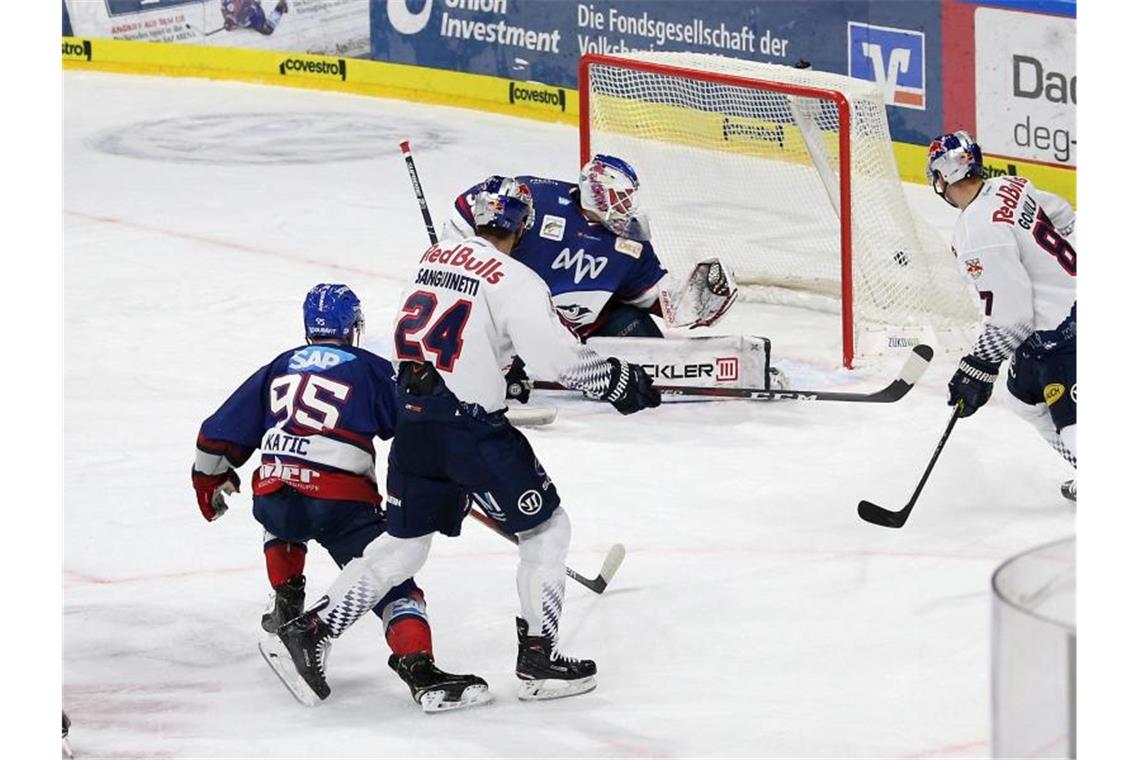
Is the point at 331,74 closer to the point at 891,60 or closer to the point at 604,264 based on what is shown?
the point at 891,60

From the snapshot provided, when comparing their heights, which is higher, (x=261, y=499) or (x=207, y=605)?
(x=261, y=499)

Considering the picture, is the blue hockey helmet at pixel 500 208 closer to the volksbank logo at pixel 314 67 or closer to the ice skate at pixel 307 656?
the ice skate at pixel 307 656

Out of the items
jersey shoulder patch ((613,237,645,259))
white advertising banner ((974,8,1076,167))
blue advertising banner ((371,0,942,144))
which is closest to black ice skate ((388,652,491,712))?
jersey shoulder patch ((613,237,645,259))

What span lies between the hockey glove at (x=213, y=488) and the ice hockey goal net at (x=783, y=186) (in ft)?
9.11

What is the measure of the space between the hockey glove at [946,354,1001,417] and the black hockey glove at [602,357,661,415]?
1.09 metres

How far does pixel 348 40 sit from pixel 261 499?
6786 millimetres

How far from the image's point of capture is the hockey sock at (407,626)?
3.59 m

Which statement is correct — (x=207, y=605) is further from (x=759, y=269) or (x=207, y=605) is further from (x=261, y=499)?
(x=759, y=269)

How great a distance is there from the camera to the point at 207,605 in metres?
4.20

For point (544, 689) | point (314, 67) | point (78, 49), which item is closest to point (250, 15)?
point (314, 67)

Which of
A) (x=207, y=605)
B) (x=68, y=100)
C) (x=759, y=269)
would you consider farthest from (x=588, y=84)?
(x=68, y=100)

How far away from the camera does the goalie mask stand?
542 cm

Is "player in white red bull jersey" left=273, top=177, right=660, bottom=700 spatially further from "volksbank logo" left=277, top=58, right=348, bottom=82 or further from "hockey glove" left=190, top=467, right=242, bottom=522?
"volksbank logo" left=277, top=58, right=348, bottom=82

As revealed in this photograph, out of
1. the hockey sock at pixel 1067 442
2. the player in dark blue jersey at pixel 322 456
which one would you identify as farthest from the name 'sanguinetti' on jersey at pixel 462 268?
the hockey sock at pixel 1067 442
